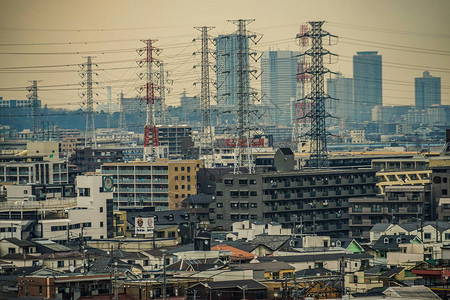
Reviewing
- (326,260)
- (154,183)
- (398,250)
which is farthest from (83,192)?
(154,183)

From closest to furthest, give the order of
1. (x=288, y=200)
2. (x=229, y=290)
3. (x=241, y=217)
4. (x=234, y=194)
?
(x=229, y=290), (x=241, y=217), (x=234, y=194), (x=288, y=200)

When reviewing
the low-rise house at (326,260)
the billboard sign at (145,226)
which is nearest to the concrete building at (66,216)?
the billboard sign at (145,226)

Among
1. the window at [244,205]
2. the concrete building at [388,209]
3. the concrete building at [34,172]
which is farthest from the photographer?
the concrete building at [34,172]

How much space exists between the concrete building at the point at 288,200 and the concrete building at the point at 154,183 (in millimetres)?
13671

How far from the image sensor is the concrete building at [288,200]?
53.1 meters

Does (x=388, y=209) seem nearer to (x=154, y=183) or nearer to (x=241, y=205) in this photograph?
(x=241, y=205)

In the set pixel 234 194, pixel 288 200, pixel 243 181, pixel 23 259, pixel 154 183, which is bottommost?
pixel 23 259

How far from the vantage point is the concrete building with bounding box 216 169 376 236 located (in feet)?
174

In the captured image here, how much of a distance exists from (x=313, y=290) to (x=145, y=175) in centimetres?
3866

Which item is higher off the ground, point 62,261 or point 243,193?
point 243,193

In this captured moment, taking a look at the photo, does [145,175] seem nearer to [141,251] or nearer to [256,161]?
[256,161]

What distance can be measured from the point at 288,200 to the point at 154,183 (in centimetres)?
1634

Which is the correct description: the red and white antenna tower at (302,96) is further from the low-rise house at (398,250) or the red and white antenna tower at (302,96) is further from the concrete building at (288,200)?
the low-rise house at (398,250)

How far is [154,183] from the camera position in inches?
2707
